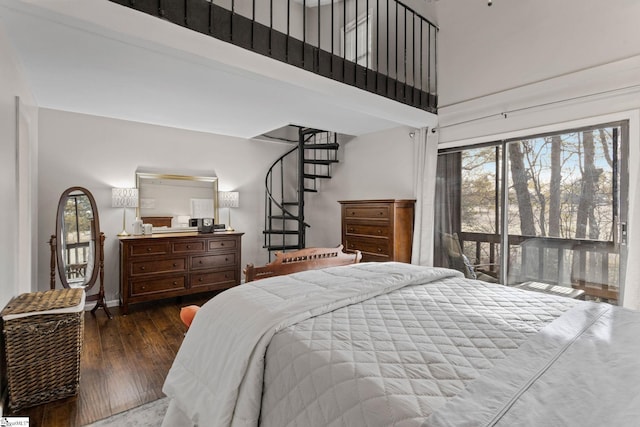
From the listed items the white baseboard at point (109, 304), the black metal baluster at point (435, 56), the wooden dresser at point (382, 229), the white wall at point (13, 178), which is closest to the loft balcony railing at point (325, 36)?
the black metal baluster at point (435, 56)

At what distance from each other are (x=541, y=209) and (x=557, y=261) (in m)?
→ 0.50

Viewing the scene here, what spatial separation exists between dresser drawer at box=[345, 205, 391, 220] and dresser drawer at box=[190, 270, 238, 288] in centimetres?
172

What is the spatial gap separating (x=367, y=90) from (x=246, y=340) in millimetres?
2557

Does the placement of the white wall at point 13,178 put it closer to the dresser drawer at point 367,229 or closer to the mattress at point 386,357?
the mattress at point 386,357

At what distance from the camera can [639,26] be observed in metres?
2.43

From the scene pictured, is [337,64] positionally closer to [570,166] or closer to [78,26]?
[78,26]

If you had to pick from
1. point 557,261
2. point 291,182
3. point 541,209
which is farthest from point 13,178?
point 557,261

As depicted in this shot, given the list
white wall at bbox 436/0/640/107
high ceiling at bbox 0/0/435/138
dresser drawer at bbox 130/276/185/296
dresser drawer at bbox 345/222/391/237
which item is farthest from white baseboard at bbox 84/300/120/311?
white wall at bbox 436/0/640/107

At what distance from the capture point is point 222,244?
4.12 m

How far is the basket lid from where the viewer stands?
6.01 ft

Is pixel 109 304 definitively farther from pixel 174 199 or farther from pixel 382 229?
pixel 382 229

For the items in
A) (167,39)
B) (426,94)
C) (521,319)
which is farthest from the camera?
(426,94)

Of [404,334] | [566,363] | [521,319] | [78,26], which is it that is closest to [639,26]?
[521,319]

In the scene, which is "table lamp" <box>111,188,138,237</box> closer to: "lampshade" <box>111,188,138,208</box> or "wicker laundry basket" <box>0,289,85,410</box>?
"lampshade" <box>111,188,138,208</box>
